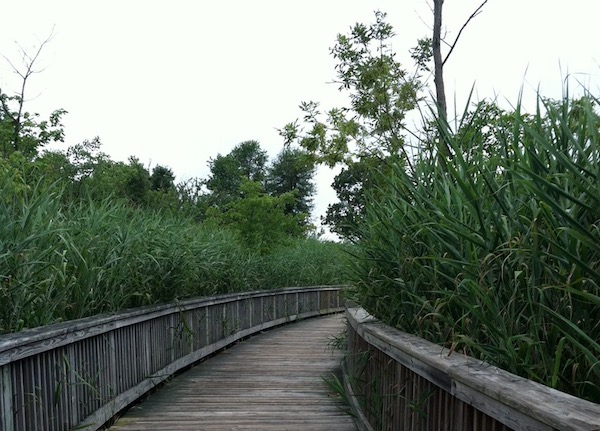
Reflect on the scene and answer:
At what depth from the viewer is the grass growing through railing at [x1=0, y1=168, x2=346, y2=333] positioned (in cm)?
344

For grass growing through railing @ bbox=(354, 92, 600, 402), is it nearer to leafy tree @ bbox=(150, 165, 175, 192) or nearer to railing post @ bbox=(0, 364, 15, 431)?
railing post @ bbox=(0, 364, 15, 431)

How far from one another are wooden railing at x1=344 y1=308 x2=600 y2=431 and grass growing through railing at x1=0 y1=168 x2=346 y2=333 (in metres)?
2.01

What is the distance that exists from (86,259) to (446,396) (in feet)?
9.57

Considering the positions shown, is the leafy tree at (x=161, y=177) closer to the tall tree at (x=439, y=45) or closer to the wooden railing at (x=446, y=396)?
the tall tree at (x=439, y=45)

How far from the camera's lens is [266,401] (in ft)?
19.0

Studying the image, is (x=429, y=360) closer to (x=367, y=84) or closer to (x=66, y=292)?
(x=66, y=292)

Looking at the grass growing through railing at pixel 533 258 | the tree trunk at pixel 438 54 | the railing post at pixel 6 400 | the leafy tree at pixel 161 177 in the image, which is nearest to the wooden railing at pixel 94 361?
the railing post at pixel 6 400

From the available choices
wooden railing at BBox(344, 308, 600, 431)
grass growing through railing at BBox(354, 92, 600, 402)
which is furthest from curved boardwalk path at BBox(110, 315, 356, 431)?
grass growing through railing at BBox(354, 92, 600, 402)

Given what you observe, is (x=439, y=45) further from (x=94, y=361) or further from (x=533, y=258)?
(x=533, y=258)

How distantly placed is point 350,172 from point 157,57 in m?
7.04

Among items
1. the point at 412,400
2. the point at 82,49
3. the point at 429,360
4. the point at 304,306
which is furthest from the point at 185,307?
the point at 82,49

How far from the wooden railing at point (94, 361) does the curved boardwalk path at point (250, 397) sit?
0.66 feet

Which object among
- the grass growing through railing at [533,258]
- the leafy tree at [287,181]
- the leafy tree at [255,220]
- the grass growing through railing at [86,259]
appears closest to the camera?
the grass growing through railing at [533,258]

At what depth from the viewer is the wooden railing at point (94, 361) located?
3189mm
